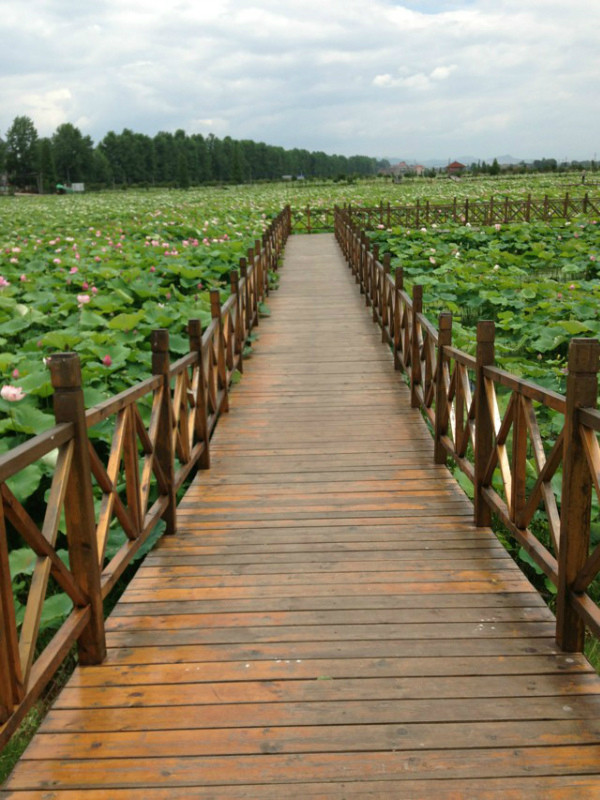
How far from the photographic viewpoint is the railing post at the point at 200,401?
501 centimetres

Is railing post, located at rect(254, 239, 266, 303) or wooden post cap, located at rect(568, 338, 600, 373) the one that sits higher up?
wooden post cap, located at rect(568, 338, 600, 373)

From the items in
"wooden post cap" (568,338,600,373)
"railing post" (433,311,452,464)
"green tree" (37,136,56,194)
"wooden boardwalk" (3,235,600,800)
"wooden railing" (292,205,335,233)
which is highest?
"green tree" (37,136,56,194)

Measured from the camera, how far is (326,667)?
2.74 meters

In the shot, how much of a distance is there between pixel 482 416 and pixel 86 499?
2.13 meters

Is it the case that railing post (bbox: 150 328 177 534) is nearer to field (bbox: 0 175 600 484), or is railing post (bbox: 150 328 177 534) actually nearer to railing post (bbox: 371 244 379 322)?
field (bbox: 0 175 600 484)

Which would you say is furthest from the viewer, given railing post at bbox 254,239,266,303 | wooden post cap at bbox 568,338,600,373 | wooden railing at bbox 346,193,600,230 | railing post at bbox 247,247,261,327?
wooden railing at bbox 346,193,600,230

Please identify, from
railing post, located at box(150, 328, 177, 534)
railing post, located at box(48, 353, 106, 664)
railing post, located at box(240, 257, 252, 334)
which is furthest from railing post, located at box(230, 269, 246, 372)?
railing post, located at box(48, 353, 106, 664)

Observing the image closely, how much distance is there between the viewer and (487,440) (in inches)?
155

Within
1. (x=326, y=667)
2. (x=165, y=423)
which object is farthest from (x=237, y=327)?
(x=326, y=667)

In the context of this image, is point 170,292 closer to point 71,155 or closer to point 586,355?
point 586,355

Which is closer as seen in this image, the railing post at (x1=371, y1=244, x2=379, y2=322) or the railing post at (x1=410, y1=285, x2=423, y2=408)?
the railing post at (x1=410, y1=285, x2=423, y2=408)

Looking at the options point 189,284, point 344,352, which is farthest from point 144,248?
point 344,352

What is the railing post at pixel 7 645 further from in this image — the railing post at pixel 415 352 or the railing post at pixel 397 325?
the railing post at pixel 397 325

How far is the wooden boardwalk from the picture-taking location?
2193mm
